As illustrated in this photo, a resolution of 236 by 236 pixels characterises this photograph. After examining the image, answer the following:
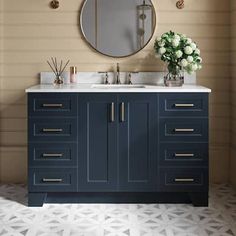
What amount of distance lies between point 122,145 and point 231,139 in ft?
4.19

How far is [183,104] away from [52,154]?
44.8 inches

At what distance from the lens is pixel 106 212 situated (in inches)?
133

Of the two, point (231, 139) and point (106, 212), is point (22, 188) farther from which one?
point (231, 139)

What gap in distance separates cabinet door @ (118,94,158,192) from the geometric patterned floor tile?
213 mm

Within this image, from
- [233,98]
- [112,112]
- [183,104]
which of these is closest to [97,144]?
[112,112]

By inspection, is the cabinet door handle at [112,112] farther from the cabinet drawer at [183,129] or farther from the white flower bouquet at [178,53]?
the white flower bouquet at [178,53]

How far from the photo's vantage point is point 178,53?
3.71 meters

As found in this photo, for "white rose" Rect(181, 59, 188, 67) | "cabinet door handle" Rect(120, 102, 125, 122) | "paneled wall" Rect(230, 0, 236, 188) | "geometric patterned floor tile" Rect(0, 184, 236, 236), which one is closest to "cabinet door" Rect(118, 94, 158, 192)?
"cabinet door handle" Rect(120, 102, 125, 122)

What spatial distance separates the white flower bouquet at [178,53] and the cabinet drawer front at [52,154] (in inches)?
44.1

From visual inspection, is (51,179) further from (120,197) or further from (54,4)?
(54,4)

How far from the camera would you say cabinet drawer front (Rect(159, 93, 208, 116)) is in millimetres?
3471

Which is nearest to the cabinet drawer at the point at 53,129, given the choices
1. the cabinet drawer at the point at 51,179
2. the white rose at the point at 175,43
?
the cabinet drawer at the point at 51,179

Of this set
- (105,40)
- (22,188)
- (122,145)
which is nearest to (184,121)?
(122,145)

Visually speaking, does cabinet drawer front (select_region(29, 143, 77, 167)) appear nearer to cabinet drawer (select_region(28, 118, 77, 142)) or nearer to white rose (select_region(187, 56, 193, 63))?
cabinet drawer (select_region(28, 118, 77, 142))
